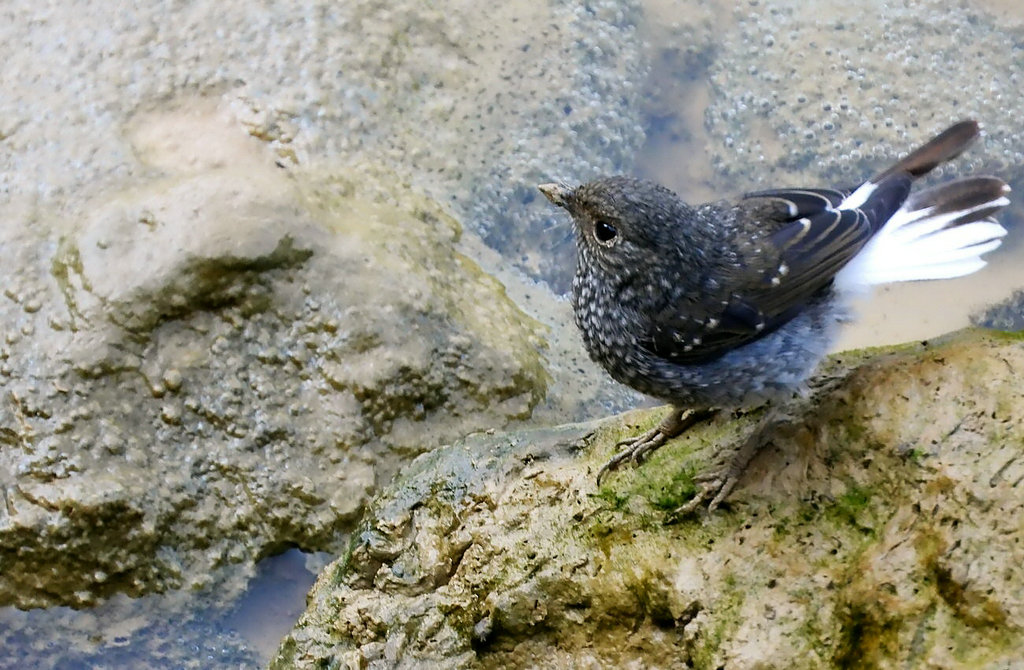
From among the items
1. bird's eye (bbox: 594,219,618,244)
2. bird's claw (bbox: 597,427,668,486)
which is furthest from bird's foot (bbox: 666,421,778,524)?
bird's eye (bbox: 594,219,618,244)

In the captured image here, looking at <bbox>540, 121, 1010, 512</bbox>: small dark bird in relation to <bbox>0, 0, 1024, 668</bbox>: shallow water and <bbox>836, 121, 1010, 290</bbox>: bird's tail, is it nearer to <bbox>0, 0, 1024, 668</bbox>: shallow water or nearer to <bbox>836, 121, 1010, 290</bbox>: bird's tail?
<bbox>836, 121, 1010, 290</bbox>: bird's tail

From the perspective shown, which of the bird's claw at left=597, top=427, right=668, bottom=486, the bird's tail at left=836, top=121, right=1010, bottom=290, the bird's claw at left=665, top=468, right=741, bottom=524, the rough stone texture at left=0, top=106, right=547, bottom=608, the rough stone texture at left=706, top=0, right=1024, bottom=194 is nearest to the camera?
the bird's claw at left=665, top=468, right=741, bottom=524

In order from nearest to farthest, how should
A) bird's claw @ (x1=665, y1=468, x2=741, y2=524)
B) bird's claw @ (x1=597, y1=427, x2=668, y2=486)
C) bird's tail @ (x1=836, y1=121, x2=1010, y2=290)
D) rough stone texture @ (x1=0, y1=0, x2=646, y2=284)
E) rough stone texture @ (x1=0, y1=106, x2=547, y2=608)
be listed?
bird's claw @ (x1=665, y1=468, x2=741, y2=524) → bird's tail @ (x1=836, y1=121, x2=1010, y2=290) → bird's claw @ (x1=597, y1=427, x2=668, y2=486) → rough stone texture @ (x1=0, y1=106, x2=547, y2=608) → rough stone texture @ (x1=0, y1=0, x2=646, y2=284)

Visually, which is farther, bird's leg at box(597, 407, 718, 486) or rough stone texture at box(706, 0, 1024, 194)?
rough stone texture at box(706, 0, 1024, 194)

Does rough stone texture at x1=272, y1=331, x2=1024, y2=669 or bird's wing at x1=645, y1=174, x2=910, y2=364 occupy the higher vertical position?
bird's wing at x1=645, y1=174, x2=910, y2=364

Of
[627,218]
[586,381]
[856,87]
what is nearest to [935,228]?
[627,218]

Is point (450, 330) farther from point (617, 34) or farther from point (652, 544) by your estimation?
point (617, 34)

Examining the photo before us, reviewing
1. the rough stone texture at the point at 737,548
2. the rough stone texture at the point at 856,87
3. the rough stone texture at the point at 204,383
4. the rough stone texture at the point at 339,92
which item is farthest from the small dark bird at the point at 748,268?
the rough stone texture at the point at 856,87

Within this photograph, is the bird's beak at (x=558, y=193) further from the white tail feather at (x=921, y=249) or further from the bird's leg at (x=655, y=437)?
the white tail feather at (x=921, y=249)
